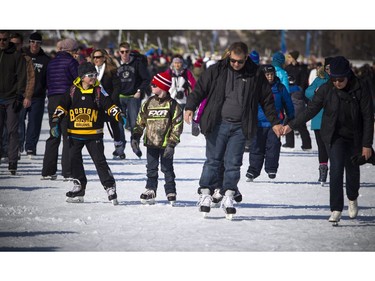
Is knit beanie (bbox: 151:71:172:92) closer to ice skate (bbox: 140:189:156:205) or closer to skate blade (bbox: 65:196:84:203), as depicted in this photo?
ice skate (bbox: 140:189:156:205)

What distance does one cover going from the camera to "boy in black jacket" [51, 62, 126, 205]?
965 centimetres

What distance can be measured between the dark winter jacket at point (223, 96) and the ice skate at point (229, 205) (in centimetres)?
58

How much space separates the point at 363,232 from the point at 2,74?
572 centimetres

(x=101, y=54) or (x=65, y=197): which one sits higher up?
(x=101, y=54)

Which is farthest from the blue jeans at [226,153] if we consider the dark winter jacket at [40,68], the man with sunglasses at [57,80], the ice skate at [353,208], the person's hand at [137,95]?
the person's hand at [137,95]

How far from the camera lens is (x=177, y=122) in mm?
9695

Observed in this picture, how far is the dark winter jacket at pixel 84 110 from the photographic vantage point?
965 cm

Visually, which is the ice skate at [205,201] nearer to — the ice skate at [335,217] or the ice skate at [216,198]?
the ice skate at [216,198]

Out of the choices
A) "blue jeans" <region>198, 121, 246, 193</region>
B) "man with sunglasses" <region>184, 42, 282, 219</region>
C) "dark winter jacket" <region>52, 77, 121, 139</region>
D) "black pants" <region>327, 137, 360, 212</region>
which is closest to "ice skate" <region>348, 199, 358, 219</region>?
"black pants" <region>327, 137, 360, 212</region>

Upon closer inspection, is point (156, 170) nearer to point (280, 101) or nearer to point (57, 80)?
point (57, 80)

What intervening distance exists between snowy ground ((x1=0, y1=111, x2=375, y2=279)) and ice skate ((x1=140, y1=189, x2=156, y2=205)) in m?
0.11
